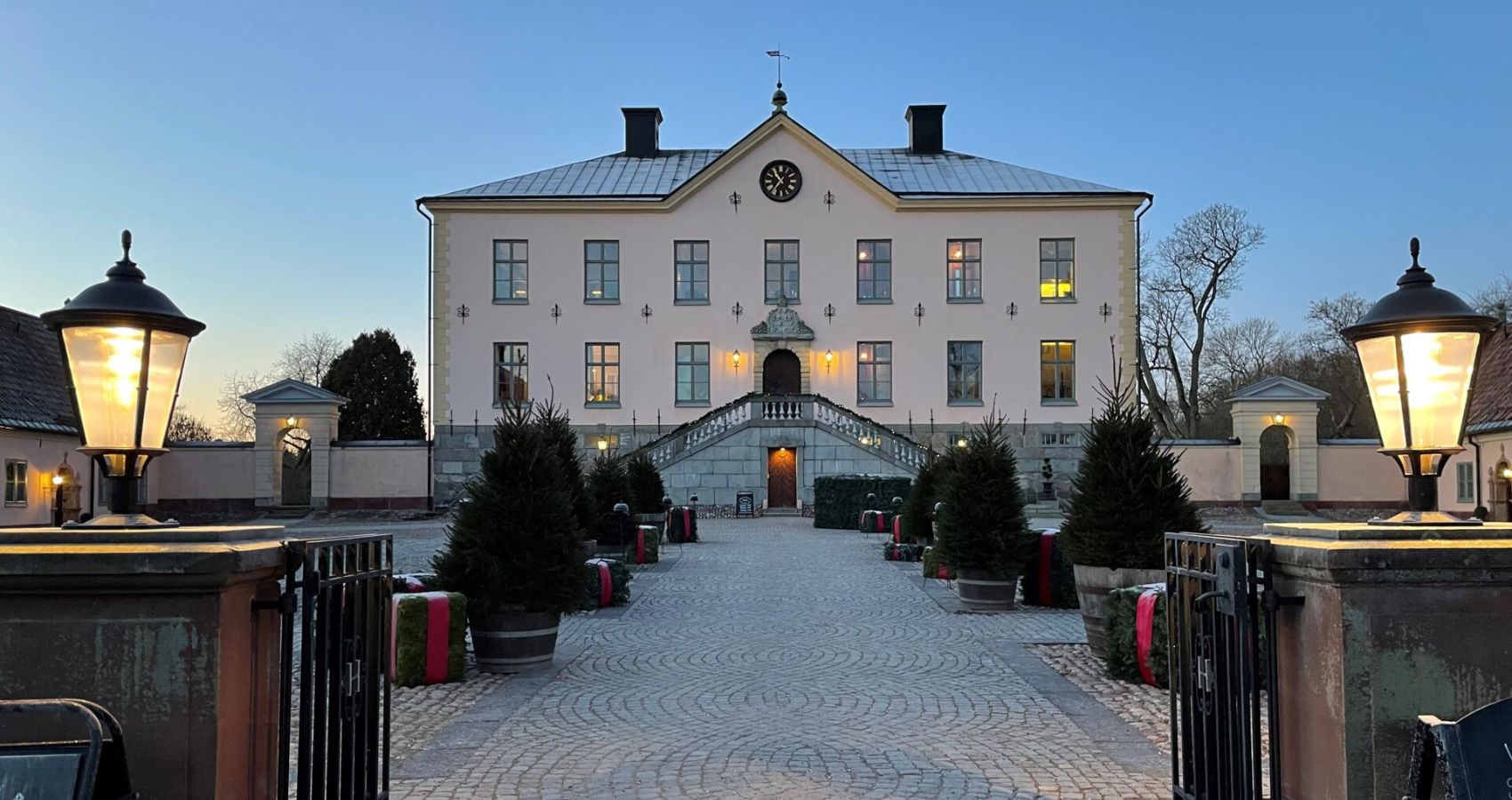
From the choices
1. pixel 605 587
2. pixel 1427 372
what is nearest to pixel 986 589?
pixel 605 587

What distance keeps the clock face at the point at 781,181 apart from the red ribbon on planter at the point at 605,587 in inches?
1069

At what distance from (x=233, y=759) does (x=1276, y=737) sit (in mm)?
3770

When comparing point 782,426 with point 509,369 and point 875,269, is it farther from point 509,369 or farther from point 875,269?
point 509,369

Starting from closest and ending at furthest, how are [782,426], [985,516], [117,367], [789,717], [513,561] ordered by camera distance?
[117,367] → [789,717] → [513,561] → [985,516] → [782,426]

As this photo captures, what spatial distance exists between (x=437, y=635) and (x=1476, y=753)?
7.91 meters

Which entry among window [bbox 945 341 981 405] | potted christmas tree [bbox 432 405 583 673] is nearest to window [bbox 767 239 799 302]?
window [bbox 945 341 981 405]

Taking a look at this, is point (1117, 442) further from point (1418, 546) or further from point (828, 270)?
point (828, 270)

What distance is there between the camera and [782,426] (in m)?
35.4

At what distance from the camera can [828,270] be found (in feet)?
132

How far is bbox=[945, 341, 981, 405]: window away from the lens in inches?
1578

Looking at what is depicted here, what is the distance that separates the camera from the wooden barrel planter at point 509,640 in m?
10.1

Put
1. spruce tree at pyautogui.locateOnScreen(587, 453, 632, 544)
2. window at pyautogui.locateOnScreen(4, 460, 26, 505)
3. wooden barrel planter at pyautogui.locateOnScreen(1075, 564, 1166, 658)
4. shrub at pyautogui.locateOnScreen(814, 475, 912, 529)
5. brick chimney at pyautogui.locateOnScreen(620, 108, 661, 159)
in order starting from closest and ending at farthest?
wooden barrel planter at pyautogui.locateOnScreen(1075, 564, 1166, 658) → spruce tree at pyautogui.locateOnScreen(587, 453, 632, 544) → window at pyautogui.locateOnScreen(4, 460, 26, 505) → shrub at pyautogui.locateOnScreen(814, 475, 912, 529) → brick chimney at pyautogui.locateOnScreen(620, 108, 661, 159)

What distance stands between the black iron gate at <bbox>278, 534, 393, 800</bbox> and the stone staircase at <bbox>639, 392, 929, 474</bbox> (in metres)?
29.9

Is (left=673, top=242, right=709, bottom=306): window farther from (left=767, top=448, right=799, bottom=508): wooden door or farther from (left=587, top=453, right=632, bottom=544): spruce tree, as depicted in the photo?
(left=587, top=453, right=632, bottom=544): spruce tree
